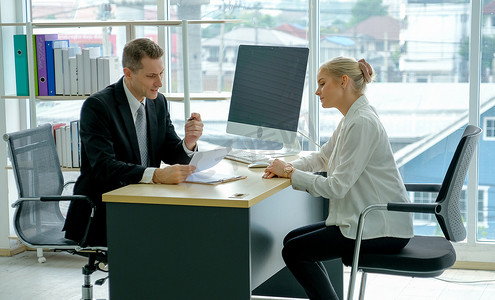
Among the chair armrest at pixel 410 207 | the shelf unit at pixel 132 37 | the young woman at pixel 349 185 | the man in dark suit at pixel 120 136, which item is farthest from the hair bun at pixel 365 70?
the shelf unit at pixel 132 37

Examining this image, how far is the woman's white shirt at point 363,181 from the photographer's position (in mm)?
2588

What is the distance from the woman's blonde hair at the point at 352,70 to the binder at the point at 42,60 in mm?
1835

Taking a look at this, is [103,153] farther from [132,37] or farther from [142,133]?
[132,37]

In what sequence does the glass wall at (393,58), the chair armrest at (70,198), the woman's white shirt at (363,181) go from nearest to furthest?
the woman's white shirt at (363,181) < the chair armrest at (70,198) < the glass wall at (393,58)

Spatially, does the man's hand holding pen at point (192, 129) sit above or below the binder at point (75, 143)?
above

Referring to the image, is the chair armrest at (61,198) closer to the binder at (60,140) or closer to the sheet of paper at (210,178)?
the sheet of paper at (210,178)

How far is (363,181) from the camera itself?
2.63 metres

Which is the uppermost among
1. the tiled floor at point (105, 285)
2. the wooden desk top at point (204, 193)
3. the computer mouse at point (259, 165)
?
the computer mouse at point (259, 165)

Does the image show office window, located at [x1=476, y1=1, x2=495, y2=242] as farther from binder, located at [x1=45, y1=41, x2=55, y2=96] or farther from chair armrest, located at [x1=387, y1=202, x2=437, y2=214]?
binder, located at [x1=45, y1=41, x2=55, y2=96]

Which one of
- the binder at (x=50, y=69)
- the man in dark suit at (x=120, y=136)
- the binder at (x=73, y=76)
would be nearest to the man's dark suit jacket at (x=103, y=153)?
the man in dark suit at (x=120, y=136)

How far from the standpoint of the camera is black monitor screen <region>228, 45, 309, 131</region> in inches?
125

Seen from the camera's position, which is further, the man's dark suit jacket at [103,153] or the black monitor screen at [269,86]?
the black monitor screen at [269,86]

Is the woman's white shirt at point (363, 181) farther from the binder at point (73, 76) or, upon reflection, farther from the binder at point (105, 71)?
the binder at point (73, 76)

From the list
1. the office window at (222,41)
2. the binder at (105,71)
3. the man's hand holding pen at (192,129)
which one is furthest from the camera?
the office window at (222,41)
